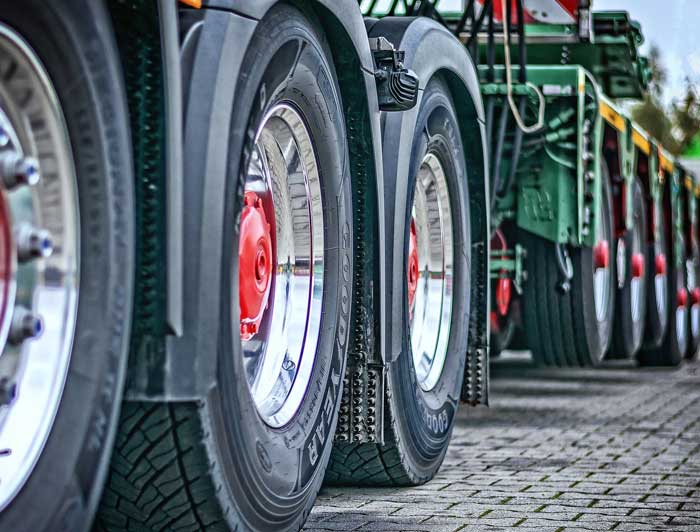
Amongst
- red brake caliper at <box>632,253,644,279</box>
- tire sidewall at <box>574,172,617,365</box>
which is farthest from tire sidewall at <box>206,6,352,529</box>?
red brake caliper at <box>632,253,644,279</box>

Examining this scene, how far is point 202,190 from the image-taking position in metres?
2.52

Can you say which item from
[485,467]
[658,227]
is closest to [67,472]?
[485,467]

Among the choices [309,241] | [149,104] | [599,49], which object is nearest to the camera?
[149,104]

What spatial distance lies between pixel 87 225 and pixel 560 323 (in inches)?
214

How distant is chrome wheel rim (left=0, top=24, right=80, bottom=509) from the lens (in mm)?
2119

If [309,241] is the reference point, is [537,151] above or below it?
above

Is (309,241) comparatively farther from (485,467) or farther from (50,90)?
(485,467)

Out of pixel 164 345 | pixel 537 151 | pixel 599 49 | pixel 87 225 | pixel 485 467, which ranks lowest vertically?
pixel 485 467

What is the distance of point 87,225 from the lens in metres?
2.24

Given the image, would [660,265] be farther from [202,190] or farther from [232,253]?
[202,190]

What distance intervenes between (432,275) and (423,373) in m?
0.35

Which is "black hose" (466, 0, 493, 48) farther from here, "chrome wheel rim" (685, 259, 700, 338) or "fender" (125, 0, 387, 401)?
"chrome wheel rim" (685, 259, 700, 338)

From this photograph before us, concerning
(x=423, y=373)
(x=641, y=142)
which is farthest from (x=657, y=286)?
(x=423, y=373)

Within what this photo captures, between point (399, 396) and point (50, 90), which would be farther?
point (399, 396)
